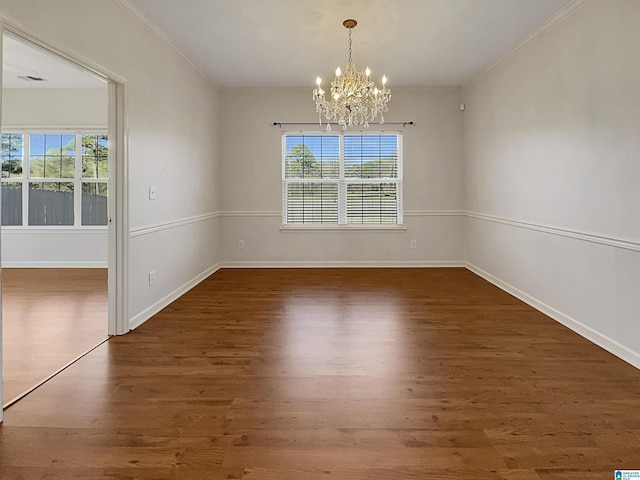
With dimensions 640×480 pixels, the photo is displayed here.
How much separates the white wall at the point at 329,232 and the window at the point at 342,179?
158 millimetres

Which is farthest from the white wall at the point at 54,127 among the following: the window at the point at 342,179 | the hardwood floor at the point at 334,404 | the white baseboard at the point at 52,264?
the hardwood floor at the point at 334,404

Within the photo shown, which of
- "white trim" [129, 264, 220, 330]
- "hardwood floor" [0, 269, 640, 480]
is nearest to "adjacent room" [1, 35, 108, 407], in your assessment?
"white trim" [129, 264, 220, 330]

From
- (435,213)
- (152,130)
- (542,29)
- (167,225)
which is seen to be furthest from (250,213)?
(542,29)

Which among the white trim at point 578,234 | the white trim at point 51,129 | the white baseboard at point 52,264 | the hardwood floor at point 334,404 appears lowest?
the hardwood floor at point 334,404

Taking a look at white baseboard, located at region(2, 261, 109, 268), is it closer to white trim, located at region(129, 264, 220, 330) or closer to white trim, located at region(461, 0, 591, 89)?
white trim, located at region(129, 264, 220, 330)

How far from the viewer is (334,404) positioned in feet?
6.95

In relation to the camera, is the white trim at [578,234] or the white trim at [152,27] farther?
the white trim at [152,27]

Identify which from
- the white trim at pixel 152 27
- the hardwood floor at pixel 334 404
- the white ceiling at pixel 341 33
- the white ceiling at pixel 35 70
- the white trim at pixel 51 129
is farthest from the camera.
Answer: the white trim at pixel 51 129

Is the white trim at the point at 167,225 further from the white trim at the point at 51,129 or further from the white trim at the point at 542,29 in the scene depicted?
the white trim at the point at 542,29

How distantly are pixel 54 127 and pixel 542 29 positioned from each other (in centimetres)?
679

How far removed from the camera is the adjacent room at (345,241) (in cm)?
184

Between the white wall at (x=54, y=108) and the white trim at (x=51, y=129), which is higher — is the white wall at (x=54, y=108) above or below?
above

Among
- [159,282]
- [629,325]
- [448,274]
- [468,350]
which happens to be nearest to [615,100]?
[629,325]

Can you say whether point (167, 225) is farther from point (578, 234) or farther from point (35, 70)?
point (578, 234)
